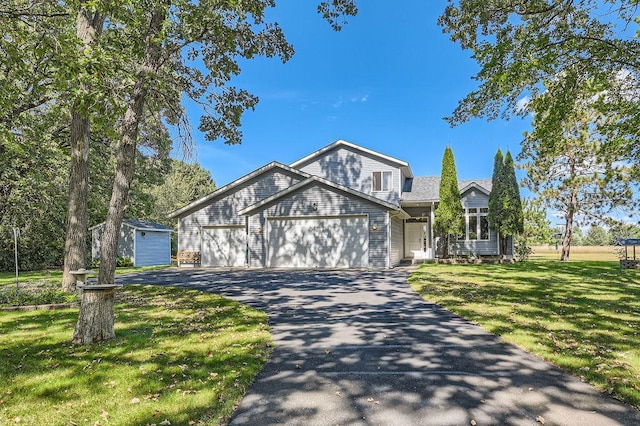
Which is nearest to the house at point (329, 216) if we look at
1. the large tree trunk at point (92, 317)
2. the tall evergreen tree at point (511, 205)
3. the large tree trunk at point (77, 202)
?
the tall evergreen tree at point (511, 205)

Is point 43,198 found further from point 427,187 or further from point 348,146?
point 427,187

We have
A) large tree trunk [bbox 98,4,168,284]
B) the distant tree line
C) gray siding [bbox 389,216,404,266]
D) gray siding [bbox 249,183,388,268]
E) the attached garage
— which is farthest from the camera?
gray siding [bbox 389,216,404,266]

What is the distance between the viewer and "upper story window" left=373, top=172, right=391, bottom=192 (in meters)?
22.1

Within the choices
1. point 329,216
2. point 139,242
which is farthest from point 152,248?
point 329,216

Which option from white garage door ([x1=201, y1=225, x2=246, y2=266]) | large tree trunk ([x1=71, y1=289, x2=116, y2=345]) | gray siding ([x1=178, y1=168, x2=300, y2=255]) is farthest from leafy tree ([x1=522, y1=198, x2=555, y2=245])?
large tree trunk ([x1=71, y1=289, x2=116, y2=345])

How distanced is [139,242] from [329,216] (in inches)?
564

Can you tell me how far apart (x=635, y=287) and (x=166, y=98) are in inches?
546

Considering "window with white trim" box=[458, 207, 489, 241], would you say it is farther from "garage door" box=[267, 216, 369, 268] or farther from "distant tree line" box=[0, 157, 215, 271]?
"distant tree line" box=[0, 157, 215, 271]

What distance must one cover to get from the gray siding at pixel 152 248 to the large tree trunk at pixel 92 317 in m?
20.9

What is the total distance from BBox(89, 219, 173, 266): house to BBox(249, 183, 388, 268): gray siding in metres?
10.1

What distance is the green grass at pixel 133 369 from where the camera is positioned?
127 inches

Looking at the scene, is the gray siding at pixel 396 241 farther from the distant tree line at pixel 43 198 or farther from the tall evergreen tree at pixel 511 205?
the distant tree line at pixel 43 198

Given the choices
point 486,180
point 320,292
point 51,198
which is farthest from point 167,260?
point 486,180

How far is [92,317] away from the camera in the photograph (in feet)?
17.2
